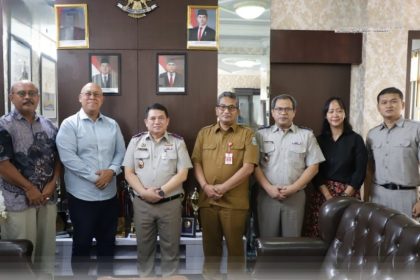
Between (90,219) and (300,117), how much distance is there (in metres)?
2.17

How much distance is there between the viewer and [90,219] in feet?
9.14

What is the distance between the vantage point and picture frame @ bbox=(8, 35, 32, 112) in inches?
129

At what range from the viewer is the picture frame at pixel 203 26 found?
332cm

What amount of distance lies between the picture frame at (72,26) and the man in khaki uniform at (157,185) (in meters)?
1.06

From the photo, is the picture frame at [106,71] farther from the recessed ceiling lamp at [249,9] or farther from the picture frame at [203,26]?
the recessed ceiling lamp at [249,9]

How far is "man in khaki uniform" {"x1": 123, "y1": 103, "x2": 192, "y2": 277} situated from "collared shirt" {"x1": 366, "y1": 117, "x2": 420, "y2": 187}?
4.67 ft

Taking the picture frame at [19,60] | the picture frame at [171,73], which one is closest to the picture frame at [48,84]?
the picture frame at [19,60]

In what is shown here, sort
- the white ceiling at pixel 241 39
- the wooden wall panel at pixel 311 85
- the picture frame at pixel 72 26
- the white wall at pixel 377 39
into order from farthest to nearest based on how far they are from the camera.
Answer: the wooden wall panel at pixel 311 85 < the white wall at pixel 377 39 < the white ceiling at pixel 241 39 < the picture frame at pixel 72 26

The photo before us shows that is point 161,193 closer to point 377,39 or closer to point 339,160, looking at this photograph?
point 339,160

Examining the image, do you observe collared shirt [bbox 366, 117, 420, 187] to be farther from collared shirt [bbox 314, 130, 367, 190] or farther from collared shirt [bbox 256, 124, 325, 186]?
collared shirt [bbox 256, 124, 325, 186]

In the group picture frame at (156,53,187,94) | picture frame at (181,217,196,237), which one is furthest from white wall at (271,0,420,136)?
picture frame at (181,217,196,237)

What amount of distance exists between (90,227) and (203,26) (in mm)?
1912

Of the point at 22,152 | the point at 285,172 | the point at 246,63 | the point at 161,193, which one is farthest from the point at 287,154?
the point at 22,152

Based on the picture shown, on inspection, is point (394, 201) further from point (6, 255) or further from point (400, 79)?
point (6, 255)
